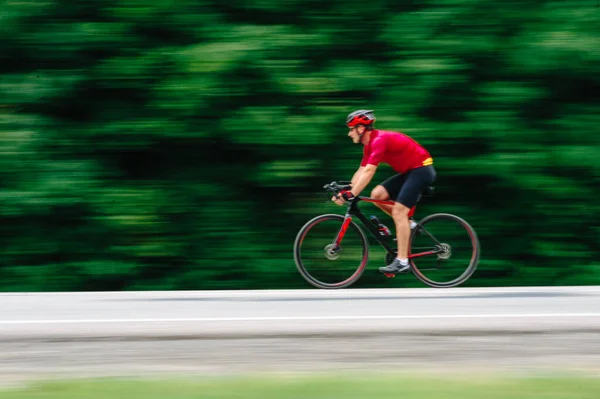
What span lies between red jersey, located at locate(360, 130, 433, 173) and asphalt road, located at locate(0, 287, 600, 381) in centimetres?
120

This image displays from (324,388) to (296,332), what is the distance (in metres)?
1.72

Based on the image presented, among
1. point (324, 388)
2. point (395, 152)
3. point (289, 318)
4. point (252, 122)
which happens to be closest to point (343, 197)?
point (395, 152)

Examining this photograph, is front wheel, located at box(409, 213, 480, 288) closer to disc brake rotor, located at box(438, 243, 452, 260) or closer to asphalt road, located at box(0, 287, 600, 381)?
disc brake rotor, located at box(438, 243, 452, 260)

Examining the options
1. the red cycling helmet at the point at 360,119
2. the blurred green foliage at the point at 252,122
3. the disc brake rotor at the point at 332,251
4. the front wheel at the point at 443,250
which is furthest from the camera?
the blurred green foliage at the point at 252,122

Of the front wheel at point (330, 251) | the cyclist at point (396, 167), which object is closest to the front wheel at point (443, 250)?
the cyclist at point (396, 167)

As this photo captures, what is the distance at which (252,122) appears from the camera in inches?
392

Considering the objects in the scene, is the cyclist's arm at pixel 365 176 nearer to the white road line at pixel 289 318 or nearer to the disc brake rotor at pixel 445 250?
the disc brake rotor at pixel 445 250

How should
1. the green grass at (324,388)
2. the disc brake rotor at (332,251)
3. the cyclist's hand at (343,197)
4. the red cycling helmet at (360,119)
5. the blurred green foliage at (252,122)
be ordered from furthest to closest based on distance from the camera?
the blurred green foliage at (252,122)
the disc brake rotor at (332,251)
the cyclist's hand at (343,197)
the red cycling helmet at (360,119)
the green grass at (324,388)

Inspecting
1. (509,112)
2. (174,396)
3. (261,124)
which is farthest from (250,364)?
(509,112)

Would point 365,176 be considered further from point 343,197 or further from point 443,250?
point 443,250

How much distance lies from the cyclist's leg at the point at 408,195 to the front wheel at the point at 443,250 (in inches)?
11.6

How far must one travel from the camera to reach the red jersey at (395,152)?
8.64 meters

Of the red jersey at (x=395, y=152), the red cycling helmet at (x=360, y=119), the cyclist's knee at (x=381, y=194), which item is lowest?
the cyclist's knee at (x=381, y=194)

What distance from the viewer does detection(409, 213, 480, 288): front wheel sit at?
920 cm
